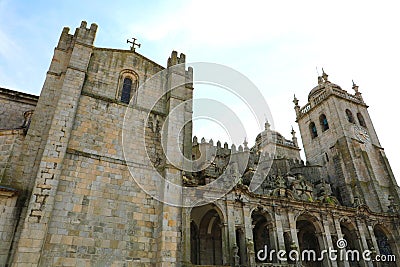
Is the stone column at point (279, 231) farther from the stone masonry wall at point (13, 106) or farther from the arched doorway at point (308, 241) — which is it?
the stone masonry wall at point (13, 106)

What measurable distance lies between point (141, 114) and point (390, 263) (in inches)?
905

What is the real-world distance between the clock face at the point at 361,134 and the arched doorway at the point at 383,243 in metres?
11.1

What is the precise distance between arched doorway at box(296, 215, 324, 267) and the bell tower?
5.08m

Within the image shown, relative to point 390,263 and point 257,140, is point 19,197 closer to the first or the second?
point 390,263

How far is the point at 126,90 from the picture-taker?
1462cm

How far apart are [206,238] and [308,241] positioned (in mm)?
9997

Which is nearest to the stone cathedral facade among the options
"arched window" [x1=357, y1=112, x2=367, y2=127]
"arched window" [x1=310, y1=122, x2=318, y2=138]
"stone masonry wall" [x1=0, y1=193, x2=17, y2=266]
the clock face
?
"stone masonry wall" [x1=0, y1=193, x2=17, y2=266]

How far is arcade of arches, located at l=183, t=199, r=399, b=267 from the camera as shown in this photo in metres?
14.8

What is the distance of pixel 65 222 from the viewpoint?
989 cm

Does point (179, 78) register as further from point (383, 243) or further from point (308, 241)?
point (383, 243)

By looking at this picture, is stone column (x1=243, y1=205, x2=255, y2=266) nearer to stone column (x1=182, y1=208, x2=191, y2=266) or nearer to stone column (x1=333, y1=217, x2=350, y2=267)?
stone column (x1=182, y1=208, x2=191, y2=266)

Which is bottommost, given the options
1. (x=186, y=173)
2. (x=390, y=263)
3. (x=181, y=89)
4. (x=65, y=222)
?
(x=390, y=263)

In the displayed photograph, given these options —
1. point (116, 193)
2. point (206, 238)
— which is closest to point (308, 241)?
point (206, 238)

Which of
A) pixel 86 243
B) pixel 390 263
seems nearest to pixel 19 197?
pixel 86 243
